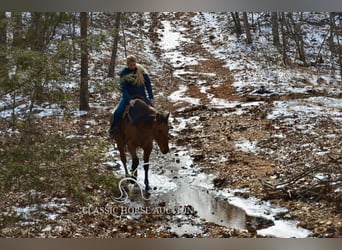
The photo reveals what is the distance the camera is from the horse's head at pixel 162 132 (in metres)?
3.95

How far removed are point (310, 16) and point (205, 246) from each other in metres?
2.11

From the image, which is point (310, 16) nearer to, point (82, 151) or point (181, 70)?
point (181, 70)

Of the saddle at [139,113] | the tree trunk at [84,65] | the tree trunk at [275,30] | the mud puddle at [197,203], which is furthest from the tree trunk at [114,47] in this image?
the tree trunk at [275,30]

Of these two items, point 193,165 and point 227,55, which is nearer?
point 193,165

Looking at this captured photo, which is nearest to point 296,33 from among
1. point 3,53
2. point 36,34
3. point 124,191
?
point 124,191

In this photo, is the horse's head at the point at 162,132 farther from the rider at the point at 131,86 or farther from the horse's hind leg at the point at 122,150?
the horse's hind leg at the point at 122,150

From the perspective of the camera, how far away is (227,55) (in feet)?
13.9

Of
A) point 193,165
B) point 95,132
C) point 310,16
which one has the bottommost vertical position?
point 193,165

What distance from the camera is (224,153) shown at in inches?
155

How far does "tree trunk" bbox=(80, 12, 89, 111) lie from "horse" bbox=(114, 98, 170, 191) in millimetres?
346

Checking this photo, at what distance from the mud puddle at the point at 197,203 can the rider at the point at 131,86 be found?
0.44m

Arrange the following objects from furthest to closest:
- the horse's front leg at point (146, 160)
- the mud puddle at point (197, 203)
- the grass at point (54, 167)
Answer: the horse's front leg at point (146, 160) < the mud puddle at point (197, 203) < the grass at point (54, 167)

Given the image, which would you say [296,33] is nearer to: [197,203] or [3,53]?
[197,203]
